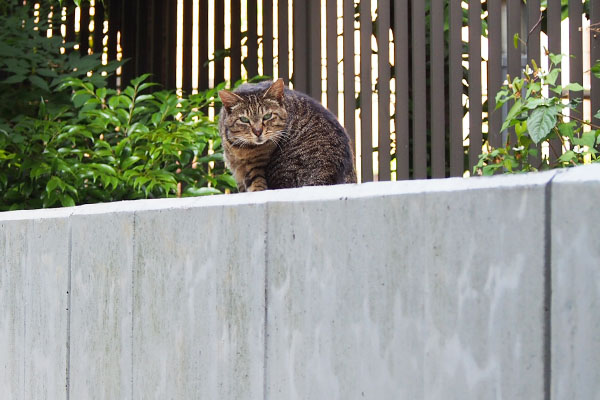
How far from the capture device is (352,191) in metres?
1.75

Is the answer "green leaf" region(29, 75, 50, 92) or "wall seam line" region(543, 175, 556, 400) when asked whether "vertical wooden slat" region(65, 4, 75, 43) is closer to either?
"green leaf" region(29, 75, 50, 92)

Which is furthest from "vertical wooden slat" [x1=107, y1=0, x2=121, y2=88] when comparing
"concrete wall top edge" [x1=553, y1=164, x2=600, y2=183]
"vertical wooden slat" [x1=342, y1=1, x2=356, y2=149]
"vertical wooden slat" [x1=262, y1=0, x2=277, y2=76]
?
"concrete wall top edge" [x1=553, y1=164, x2=600, y2=183]

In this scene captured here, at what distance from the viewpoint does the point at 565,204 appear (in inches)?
50.8

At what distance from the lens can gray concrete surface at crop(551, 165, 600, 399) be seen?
122cm

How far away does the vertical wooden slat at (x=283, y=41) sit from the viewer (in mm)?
5156

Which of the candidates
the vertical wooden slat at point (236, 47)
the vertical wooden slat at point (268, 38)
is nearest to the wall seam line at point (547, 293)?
the vertical wooden slat at point (268, 38)

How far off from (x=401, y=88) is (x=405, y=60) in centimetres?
→ 14

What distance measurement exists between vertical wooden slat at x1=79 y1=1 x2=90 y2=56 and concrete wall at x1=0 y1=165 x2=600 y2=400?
3689 millimetres

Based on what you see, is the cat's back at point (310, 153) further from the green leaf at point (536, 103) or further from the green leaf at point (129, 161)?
the green leaf at point (129, 161)

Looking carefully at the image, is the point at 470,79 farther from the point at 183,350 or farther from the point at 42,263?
the point at 183,350

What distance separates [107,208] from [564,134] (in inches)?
69.4

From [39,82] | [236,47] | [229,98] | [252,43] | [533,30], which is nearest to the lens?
[229,98]

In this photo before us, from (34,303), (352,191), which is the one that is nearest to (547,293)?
(352,191)

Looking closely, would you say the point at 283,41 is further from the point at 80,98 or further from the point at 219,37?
the point at 80,98
